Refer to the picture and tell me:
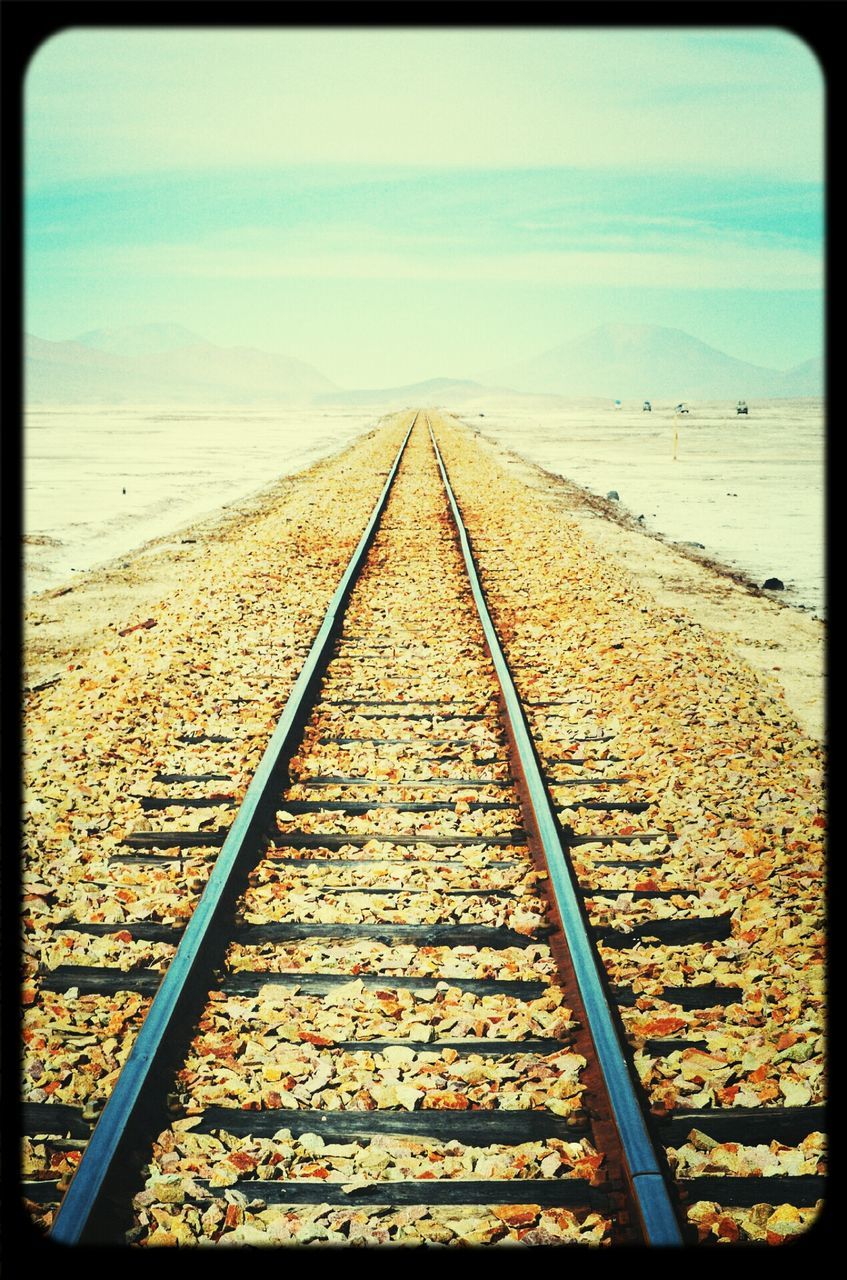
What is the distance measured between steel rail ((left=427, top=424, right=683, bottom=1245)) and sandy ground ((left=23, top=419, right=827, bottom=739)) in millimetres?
2736

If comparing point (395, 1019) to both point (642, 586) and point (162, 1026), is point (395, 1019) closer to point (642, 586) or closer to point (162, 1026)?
point (162, 1026)

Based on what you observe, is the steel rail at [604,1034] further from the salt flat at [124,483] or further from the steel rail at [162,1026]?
the salt flat at [124,483]

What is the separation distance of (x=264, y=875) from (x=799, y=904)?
241cm

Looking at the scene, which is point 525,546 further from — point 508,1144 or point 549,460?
point 549,460

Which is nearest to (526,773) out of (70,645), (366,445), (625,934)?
(625,934)

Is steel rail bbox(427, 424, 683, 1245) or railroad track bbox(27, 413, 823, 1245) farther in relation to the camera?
railroad track bbox(27, 413, 823, 1245)

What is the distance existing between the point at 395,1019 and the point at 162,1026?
826mm

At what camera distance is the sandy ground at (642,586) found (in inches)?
316

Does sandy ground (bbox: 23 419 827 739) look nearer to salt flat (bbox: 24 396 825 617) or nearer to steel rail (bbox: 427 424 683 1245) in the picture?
salt flat (bbox: 24 396 825 617)

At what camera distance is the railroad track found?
8.28 ft

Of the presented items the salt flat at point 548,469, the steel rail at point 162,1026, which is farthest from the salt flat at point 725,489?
the steel rail at point 162,1026

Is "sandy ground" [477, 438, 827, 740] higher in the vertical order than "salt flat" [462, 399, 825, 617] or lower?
lower

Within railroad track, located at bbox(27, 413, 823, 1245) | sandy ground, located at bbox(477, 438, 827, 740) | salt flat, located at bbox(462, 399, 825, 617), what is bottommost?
railroad track, located at bbox(27, 413, 823, 1245)

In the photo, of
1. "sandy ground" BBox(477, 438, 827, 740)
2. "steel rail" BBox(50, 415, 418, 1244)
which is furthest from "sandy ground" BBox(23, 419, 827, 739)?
"steel rail" BBox(50, 415, 418, 1244)
